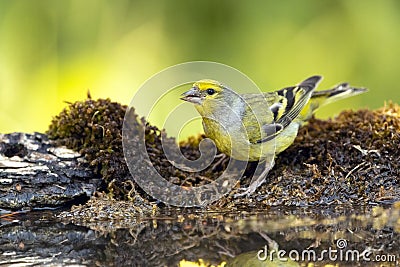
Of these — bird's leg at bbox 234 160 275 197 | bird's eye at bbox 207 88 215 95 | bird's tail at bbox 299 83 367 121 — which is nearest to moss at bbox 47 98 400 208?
bird's leg at bbox 234 160 275 197

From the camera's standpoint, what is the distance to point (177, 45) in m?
7.61

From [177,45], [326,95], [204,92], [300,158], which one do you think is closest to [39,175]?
[204,92]

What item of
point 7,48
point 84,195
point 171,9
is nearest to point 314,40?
point 171,9

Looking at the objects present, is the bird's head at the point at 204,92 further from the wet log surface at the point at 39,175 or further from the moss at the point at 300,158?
the wet log surface at the point at 39,175

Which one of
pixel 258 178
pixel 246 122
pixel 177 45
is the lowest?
pixel 258 178

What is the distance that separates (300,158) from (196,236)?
164 cm

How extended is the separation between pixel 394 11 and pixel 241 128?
387 cm

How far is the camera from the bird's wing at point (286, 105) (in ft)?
15.6

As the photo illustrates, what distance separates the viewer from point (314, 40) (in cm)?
768

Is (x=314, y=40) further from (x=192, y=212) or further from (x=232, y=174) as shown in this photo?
(x=192, y=212)

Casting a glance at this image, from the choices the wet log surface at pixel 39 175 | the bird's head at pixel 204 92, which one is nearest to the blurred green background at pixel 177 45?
the wet log surface at pixel 39 175

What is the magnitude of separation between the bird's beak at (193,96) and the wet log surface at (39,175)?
942mm

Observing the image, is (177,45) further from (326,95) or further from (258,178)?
(258,178)

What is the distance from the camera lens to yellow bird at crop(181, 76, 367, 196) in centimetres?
453
